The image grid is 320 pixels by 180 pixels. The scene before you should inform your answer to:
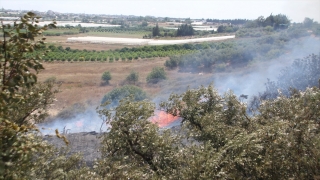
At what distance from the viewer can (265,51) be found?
131 feet

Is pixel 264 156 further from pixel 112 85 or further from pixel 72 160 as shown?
pixel 112 85

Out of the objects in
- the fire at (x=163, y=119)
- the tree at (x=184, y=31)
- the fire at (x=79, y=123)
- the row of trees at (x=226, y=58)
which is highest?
the tree at (x=184, y=31)

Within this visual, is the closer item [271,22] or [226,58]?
[226,58]

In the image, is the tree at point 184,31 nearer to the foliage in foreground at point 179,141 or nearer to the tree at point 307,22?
the tree at point 307,22

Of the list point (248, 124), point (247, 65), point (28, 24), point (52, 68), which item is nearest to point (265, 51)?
point (247, 65)

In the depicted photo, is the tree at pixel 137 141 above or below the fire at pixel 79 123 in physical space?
above

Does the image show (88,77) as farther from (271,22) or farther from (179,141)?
(271,22)

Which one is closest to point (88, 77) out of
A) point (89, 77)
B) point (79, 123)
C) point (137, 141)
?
point (89, 77)

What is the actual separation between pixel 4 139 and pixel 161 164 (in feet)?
17.2

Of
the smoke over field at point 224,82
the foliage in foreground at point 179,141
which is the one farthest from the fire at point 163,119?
the foliage in foreground at point 179,141

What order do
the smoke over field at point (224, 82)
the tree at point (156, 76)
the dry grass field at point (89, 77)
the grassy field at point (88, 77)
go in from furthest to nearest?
the tree at point (156, 76) → the grassy field at point (88, 77) → the dry grass field at point (89, 77) → the smoke over field at point (224, 82)

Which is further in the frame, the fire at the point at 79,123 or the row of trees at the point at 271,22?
the row of trees at the point at 271,22

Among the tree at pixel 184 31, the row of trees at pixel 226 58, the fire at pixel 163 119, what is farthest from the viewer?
the tree at pixel 184 31

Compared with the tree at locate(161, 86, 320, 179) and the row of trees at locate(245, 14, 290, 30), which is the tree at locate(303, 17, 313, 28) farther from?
the tree at locate(161, 86, 320, 179)
